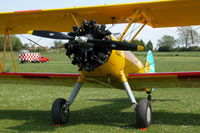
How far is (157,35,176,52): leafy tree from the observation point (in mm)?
8820

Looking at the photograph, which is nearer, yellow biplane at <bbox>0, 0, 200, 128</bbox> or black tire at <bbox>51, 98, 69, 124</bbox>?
yellow biplane at <bbox>0, 0, 200, 128</bbox>

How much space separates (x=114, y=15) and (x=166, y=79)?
203 centimetres

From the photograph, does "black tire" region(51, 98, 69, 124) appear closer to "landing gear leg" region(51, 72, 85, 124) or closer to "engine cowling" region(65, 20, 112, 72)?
"landing gear leg" region(51, 72, 85, 124)

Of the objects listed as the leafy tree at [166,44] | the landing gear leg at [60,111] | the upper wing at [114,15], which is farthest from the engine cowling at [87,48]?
the leafy tree at [166,44]

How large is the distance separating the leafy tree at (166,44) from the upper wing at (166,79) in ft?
5.59

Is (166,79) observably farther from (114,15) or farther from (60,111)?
(60,111)

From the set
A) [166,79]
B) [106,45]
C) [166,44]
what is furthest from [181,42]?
[106,45]

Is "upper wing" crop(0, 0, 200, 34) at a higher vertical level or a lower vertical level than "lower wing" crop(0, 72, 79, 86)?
higher

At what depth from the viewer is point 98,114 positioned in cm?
786

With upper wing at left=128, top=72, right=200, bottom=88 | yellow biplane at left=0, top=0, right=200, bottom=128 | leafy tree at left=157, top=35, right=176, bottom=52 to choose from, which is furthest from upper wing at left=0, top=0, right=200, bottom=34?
upper wing at left=128, top=72, right=200, bottom=88

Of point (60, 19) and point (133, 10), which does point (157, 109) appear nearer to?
point (133, 10)

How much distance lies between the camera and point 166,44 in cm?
923

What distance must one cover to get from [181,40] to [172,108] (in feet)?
6.67

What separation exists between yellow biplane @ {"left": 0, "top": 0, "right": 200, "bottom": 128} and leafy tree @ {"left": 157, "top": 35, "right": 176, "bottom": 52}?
725 mm
